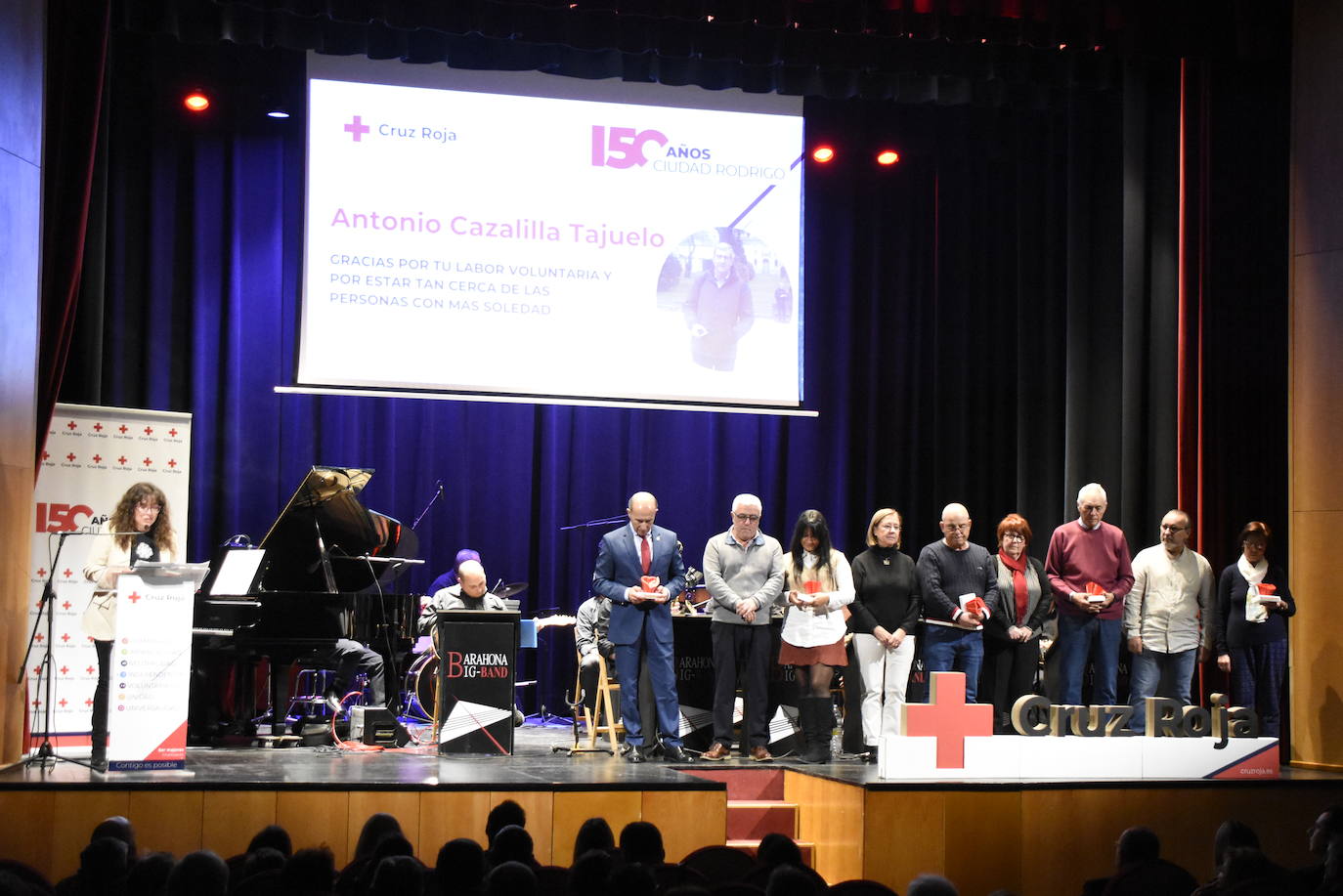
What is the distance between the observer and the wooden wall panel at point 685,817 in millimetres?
6172

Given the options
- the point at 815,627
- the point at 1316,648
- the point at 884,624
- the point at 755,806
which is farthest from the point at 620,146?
the point at 1316,648

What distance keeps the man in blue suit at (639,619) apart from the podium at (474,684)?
612 mm

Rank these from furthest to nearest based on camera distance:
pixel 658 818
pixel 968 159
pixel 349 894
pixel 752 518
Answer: pixel 968 159, pixel 752 518, pixel 658 818, pixel 349 894

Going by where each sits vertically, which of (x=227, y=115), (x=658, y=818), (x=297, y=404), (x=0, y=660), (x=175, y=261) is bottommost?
(x=658, y=818)

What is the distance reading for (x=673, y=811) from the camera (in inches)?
244

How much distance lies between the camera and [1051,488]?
10.8m

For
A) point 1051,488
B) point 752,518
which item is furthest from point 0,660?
point 1051,488

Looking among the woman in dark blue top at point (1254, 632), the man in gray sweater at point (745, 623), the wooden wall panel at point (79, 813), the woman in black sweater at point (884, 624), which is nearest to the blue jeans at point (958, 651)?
the woman in black sweater at point (884, 624)

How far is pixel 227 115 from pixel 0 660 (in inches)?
205

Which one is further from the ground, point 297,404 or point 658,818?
point 297,404

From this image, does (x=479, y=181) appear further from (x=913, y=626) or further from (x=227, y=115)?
(x=913, y=626)

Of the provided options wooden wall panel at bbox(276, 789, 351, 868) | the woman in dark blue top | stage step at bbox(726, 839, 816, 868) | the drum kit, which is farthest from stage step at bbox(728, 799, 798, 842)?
the woman in dark blue top

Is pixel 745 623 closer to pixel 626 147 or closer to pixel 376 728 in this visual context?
pixel 376 728

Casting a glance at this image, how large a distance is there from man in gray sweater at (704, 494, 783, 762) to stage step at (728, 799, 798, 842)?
2.08 feet
